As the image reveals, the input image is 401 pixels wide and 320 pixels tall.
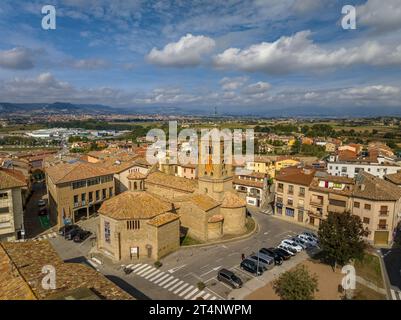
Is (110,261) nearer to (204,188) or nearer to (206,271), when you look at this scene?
(206,271)

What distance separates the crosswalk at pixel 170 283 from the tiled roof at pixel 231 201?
15.3 meters

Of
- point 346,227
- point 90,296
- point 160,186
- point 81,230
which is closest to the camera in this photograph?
point 90,296

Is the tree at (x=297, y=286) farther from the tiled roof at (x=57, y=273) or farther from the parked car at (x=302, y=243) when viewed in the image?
the parked car at (x=302, y=243)

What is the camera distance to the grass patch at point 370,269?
113 ft

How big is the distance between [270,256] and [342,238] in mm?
9174

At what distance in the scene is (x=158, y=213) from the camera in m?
38.8

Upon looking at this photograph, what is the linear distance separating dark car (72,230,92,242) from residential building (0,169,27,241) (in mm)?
7201

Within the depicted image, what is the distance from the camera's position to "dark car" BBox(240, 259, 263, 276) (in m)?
34.4

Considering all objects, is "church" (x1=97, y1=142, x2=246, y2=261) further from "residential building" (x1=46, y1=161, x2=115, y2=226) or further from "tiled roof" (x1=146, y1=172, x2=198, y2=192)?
"residential building" (x1=46, y1=161, x2=115, y2=226)

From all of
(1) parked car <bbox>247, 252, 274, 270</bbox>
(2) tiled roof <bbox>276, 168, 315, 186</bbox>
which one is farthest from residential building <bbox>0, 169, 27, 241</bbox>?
(2) tiled roof <bbox>276, 168, 315, 186</bbox>

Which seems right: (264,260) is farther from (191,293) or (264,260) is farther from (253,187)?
(253,187)

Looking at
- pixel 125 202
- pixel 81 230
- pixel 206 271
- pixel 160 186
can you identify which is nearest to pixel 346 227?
pixel 206 271
